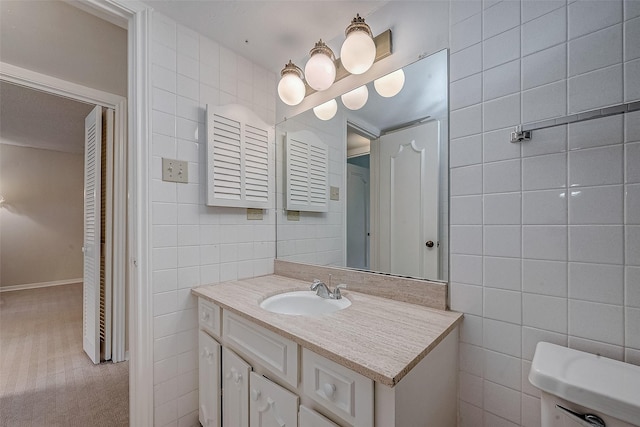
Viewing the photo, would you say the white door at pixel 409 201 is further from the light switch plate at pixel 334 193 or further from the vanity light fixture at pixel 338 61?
the vanity light fixture at pixel 338 61

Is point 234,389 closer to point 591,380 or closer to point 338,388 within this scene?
point 338,388

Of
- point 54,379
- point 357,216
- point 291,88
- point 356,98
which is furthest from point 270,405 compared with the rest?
point 54,379

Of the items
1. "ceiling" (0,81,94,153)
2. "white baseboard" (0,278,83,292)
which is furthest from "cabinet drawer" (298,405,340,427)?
"white baseboard" (0,278,83,292)

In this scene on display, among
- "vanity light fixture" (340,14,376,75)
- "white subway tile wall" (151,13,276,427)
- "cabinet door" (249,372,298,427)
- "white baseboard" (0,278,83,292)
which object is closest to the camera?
"cabinet door" (249,372,298,427)

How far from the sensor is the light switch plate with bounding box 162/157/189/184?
1.29m

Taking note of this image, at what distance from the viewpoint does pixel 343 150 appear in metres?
1.44

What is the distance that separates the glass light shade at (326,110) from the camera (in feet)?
4.89

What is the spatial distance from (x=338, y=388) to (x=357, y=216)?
823 mm

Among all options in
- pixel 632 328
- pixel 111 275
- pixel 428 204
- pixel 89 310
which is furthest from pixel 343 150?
pixel 89 310

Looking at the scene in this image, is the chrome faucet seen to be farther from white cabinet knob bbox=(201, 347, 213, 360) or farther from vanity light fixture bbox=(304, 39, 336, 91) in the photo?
vanity light fixture bbox=(304, 39, 336, 91)

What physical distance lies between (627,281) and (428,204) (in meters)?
0.59

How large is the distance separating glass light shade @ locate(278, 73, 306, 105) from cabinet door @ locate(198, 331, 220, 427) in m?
1.31

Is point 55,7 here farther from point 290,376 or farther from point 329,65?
point 290,376

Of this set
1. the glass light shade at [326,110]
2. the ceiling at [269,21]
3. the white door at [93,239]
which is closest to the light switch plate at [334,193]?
the glass light shade at [326,110]
